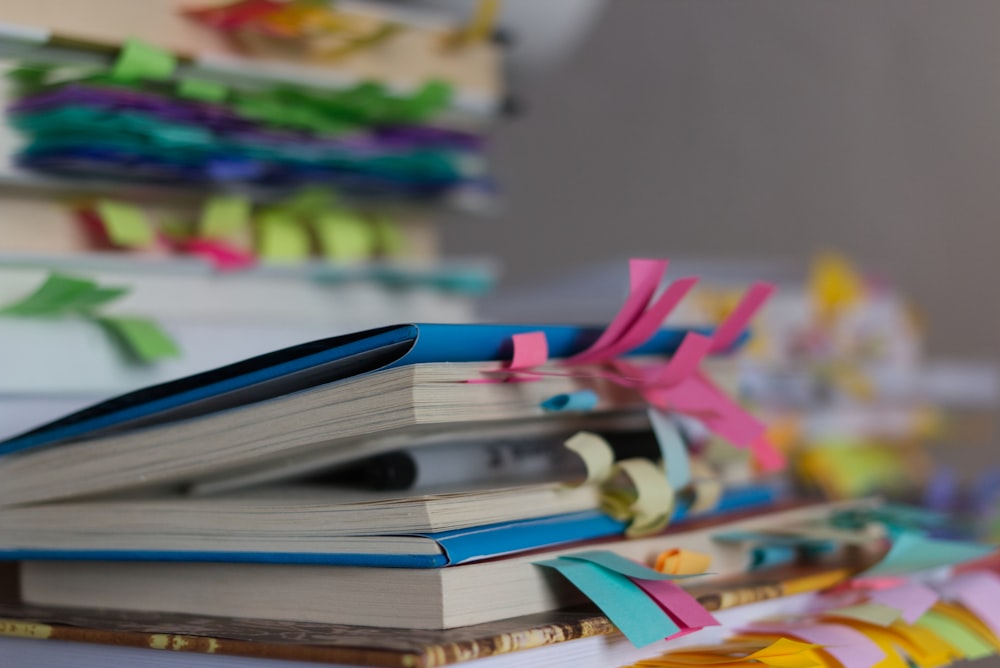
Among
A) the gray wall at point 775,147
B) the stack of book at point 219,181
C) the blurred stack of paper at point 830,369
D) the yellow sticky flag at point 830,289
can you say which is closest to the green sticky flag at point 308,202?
the stack of book at point 219,181

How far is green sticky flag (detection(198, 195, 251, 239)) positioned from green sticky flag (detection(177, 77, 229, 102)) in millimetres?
60

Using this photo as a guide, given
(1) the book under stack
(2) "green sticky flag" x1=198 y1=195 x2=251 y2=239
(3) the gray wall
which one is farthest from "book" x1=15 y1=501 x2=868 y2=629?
(3) the gray wall

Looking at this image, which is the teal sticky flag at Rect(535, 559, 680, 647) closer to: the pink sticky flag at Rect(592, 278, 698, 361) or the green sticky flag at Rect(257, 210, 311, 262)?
the pink sticky flag at Rect(592, 278, 698, 361)

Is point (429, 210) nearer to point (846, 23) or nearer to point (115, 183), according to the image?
point (115, 183)

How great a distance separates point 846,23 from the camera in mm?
1739

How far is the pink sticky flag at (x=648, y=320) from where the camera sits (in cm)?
53

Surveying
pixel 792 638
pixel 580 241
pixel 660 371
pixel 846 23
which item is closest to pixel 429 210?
pixel 660 371

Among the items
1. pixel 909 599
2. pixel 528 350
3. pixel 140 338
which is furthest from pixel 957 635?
pixel 140 338

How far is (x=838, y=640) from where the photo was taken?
0.50 m

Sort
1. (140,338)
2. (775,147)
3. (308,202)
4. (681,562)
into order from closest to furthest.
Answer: (681,562)
(140,338)
(308,202)
(775,147)

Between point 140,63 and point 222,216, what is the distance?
107 millimetres

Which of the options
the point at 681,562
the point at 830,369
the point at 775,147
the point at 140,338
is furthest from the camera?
the point at 775,147

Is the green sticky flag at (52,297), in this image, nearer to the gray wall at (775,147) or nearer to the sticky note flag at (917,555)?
the sticky note flag at (917,555)

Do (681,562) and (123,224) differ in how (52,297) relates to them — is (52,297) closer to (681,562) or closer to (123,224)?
(123,224)
